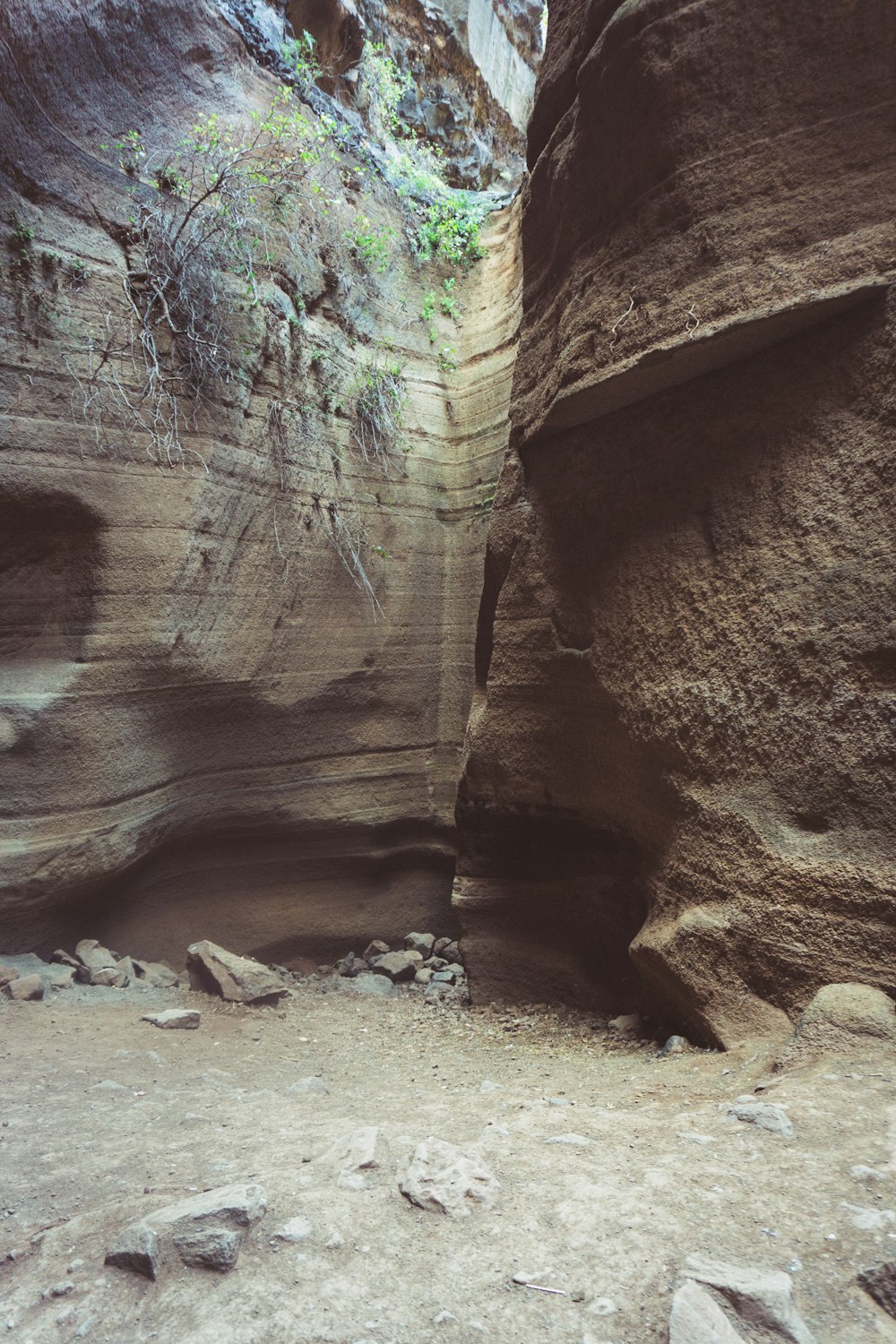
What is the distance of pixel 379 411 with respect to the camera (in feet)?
17.0

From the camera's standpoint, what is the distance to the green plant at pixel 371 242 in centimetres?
532

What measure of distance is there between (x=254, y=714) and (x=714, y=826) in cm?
278

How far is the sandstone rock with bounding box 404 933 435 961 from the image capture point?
5.10 m

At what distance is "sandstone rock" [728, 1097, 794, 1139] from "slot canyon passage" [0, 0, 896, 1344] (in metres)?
0.03

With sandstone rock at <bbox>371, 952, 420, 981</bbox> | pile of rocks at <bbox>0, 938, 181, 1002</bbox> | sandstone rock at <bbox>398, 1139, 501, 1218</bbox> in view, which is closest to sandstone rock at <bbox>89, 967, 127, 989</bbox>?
pile of rocks at <bbox>0, 938, 181, 1002</bbox>

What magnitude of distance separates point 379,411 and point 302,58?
8.46ft

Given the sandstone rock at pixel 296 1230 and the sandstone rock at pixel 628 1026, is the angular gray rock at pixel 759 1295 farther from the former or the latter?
the sandstone rock at pixel 628 1026

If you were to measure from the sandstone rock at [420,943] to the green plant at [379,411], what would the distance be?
10.2 ft

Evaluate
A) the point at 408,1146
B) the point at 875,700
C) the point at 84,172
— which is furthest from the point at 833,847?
the point at 84,172

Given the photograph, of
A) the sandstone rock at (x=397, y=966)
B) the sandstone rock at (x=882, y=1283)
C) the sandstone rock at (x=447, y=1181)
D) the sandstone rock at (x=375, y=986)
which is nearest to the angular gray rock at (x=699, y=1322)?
the sandstone rock at (x=882, y=1283)

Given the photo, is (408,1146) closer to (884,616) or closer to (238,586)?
(884,616)

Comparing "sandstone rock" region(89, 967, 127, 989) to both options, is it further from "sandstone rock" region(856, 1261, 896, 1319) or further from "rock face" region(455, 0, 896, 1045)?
"sandstone rock" region(856, 1261, 896, 1319)

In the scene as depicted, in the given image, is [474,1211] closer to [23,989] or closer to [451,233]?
[23,989]

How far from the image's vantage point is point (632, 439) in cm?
325
